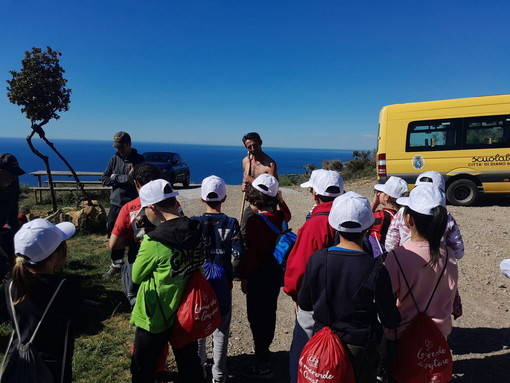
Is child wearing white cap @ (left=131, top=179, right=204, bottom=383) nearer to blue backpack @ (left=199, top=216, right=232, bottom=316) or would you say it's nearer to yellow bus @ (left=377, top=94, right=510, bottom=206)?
blue backpack @ (left=199, top=216, right=232, bottom=316)

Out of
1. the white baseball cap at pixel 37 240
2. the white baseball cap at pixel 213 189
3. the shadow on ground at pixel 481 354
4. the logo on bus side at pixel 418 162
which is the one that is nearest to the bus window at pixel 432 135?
the logo on bus side at pixel 418 162

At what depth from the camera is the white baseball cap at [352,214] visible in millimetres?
2018

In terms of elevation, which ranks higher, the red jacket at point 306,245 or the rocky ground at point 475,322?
the red jacket at point 306,245

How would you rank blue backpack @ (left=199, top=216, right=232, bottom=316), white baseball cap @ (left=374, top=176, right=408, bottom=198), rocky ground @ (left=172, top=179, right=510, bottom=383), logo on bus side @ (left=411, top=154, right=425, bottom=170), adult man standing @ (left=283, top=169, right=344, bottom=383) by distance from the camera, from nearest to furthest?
1. adult man standing @ (left=283, top=169, right=344, bottom=383)
2. blue backpack @ (left=199, top=216, right=232, bottom=316)
3. rocky ground @ (left=172, top=179, right=510, bottom=383)
4. white baseball cap @ (left=374, top=176, right=408, bottom=198)
5. logo on bus side @ (left=411, top=154, right=425, bottom=170)

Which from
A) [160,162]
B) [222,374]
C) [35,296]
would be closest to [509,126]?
[222,374]

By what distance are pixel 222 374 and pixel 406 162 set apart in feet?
32.1

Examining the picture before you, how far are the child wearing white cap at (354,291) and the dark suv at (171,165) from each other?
48.1ft

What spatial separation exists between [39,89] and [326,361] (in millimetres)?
8019

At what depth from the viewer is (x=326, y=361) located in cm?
188

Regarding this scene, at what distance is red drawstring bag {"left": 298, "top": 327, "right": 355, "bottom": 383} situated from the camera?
1878 millimetres

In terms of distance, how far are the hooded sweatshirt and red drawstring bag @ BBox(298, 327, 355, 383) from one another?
35.2 inches

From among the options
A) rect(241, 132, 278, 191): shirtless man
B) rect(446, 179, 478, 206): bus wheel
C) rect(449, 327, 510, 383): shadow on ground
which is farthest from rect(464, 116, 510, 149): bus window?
rect(241, 132, 278, 191): shirtless man

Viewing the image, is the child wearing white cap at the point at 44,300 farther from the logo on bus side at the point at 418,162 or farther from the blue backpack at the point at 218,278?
the logo on bus side at the point at 418,162

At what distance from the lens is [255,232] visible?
2.95 metres
